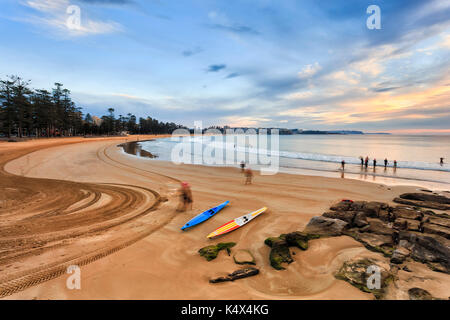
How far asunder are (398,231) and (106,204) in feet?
50.9

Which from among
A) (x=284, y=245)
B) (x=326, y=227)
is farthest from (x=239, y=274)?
(x=326, y=227)

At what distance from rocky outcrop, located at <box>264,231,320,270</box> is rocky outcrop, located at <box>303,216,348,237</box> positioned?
52cm

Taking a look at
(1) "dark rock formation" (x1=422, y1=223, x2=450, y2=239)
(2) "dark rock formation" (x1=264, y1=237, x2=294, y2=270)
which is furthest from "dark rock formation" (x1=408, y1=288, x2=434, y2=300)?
(1) "dark rock formation" (x1=422, y1=223, x2=450, y2=239)

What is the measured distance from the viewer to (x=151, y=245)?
7.52 meters

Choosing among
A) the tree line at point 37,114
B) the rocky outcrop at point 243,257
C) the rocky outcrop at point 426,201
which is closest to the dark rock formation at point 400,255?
the rocky outcrop at point 243,257

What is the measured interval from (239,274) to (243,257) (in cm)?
115

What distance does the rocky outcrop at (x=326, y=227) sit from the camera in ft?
26.7

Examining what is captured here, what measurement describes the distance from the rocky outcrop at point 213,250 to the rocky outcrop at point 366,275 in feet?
12.2

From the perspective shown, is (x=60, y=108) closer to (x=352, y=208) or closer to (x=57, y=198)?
(x=57, y=198)

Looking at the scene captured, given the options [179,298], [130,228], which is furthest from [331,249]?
[130,228]

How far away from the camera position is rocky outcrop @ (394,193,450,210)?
39.7ft

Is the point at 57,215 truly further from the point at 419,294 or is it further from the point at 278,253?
the point at 419,294

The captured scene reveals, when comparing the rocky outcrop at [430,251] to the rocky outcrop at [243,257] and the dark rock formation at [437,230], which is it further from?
the rocky outcrop at [243,257]
